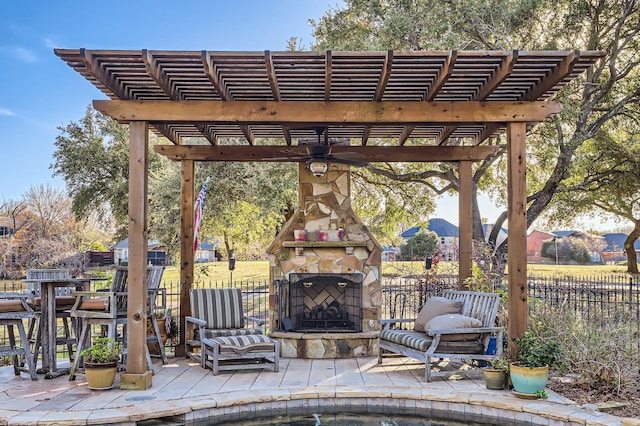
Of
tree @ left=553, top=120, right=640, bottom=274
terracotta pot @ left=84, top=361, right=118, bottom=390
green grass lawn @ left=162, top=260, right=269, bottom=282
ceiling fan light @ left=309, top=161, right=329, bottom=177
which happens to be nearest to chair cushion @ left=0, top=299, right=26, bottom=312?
terracotta pot @ left=84, top=361, right=118, bottom=390

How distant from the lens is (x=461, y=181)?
8.62 metres

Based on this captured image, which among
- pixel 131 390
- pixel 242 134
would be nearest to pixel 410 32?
pixel 242 134

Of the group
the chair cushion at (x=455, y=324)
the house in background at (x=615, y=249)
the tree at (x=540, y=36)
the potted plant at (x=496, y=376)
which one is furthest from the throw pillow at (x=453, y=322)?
the house in background at (x=615, y=249)

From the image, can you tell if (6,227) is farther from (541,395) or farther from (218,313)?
(541,395)

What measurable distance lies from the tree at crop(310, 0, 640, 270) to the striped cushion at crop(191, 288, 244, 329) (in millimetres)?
6043

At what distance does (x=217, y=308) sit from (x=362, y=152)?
2.91 meters

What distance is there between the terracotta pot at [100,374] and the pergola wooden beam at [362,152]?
3.21m

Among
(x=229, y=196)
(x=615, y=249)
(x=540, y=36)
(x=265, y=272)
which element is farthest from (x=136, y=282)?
(x=615, y=249)

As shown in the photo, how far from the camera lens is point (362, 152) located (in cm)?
848

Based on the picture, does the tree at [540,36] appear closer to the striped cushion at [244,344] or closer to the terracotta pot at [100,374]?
the striped cushion at [244,344]

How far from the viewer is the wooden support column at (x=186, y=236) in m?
8.29

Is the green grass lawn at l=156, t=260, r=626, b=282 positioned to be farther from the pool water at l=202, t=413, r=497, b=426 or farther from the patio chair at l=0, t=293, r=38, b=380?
the pool water at l=202, t=413, r=497, b=426

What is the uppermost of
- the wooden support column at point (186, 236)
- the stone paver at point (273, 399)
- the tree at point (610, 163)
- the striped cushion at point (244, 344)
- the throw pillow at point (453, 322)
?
the tree at point (610, 163)

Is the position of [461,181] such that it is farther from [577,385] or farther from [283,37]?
[283,37]
